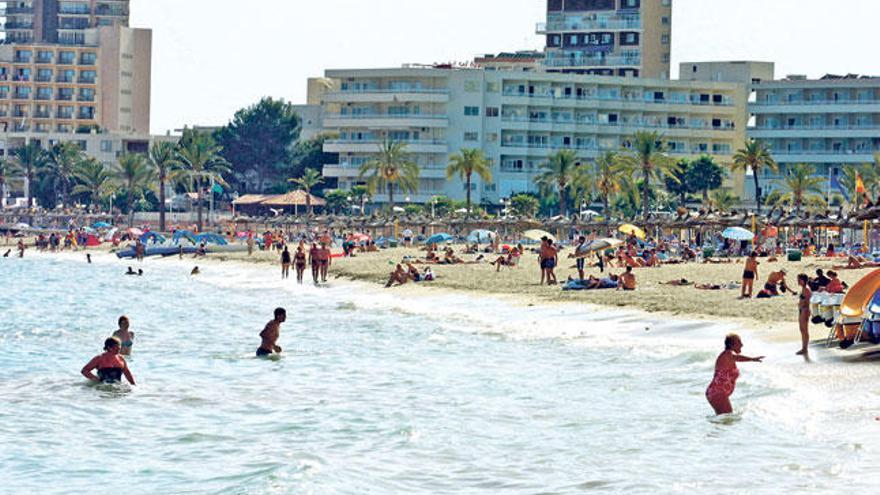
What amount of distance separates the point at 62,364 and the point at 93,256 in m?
59.0

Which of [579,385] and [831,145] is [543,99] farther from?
[579,385]

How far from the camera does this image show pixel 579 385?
24016mm

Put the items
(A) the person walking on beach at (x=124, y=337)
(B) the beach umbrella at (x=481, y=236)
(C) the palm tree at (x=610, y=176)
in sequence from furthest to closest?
1. (C) the palm tree at (x=610, y=176)
2. (B) the beach umbrella at (x=481, y=236)
3. (A) the person walking on beach at (x=124, y=337)

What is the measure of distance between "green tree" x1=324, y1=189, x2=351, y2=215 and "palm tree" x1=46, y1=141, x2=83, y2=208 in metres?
25.6

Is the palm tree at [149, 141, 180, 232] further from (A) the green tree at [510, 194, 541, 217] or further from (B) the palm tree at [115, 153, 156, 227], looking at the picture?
(A) the green tree at [510, 194, 541, 217]

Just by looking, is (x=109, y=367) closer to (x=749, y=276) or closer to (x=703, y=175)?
(x=749, y=276)

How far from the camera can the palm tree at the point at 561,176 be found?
100250 mm

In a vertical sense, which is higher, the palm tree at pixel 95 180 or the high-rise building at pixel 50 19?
the high-rise building at pixel 50 19

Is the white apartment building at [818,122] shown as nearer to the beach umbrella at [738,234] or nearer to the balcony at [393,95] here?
the balcony at [393,95]

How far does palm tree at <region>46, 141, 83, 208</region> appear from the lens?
12369 centimetres

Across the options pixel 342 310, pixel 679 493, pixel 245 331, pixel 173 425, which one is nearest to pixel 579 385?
pixel 173 425

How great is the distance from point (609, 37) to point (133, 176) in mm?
39524

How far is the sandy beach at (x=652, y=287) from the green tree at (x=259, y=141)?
61.7 m

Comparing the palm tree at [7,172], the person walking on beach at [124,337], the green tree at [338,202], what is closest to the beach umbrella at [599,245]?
the person walking on beach at [124,337]
